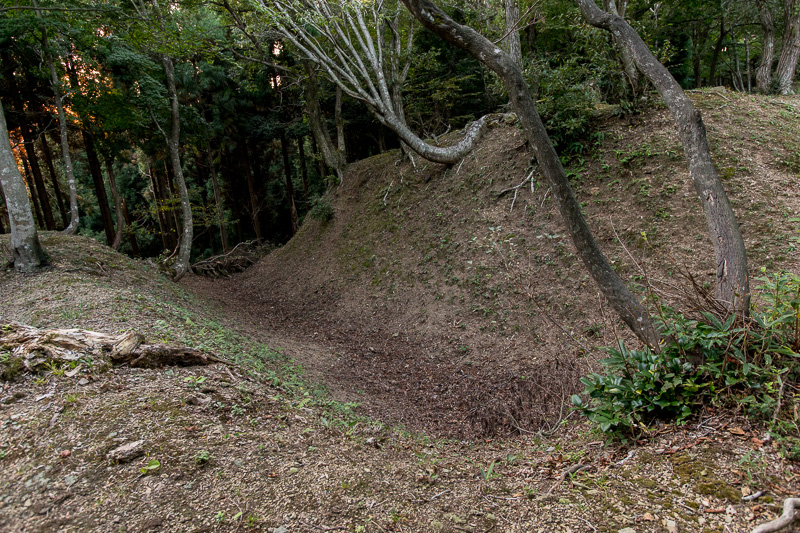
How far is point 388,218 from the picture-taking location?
471 inches

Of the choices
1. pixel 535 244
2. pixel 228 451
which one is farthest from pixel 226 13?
pixel 228 451

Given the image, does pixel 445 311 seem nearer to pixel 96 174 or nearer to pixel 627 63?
pixel 627 63

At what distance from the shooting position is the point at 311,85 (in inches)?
592

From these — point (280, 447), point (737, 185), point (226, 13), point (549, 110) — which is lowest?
point (280, 447)

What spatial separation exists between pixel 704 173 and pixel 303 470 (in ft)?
14.8

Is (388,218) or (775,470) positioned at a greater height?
(388,218)

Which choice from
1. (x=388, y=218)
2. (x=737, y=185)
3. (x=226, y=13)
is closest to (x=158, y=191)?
(x=226, y=13)

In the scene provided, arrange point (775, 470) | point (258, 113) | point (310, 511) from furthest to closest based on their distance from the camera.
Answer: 1. point (258, 113)
2. point (310, 511)
3. point (775, 470)

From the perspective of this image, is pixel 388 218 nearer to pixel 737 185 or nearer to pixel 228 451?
pixel 737 185

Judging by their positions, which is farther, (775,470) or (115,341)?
(115,341)

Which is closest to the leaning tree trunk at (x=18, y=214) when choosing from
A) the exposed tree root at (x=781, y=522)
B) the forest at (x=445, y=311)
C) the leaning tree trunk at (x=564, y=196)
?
the forest at (x=445, y=311)

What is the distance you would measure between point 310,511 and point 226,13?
1657 centimetres

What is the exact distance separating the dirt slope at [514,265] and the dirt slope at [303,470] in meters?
1.11

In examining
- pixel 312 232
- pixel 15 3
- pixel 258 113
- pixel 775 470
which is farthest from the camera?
pixel 258 113
